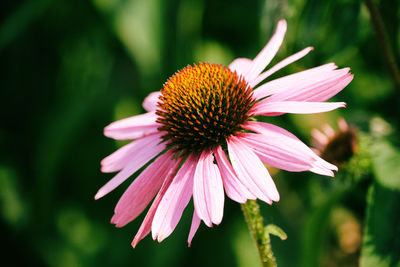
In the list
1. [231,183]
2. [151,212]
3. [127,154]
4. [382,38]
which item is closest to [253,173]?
[231,183]

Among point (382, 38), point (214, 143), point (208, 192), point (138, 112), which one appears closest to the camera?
point (208, 192)

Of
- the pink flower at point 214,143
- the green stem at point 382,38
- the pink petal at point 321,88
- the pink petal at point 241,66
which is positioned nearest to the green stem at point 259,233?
the pink flower at point 214,143

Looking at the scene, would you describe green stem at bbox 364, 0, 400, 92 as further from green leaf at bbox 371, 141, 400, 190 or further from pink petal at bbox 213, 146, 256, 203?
pink petal at bbox 213, 146, 256, 203

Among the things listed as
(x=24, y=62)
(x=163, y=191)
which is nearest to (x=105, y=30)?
(x=24, y=62)

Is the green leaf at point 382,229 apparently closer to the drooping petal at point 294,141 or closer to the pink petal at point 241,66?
the drooping petal at point 294,141

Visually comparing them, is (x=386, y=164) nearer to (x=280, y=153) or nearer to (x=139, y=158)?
(x=280, y=153)

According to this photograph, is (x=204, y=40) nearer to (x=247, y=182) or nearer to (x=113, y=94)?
(x=113, y=94)

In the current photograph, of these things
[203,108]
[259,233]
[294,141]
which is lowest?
[259,233]
